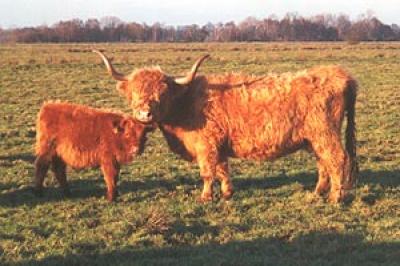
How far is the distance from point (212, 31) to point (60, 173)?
123 metres

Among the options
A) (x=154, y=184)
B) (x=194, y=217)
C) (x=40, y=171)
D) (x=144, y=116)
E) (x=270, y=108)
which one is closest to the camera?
(x=194, y=217)

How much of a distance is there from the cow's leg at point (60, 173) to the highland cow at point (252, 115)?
1.40 meters

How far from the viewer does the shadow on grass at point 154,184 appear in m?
8.83

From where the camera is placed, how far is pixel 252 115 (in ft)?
A: 28.0

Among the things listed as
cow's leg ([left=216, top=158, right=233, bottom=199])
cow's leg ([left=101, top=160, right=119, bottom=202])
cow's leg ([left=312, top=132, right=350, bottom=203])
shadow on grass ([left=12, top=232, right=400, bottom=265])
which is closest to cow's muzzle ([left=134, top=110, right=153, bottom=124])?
cow's leg ([left=101, top=160, right=119, bottom=202])

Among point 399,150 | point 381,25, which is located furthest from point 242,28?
point 399,150

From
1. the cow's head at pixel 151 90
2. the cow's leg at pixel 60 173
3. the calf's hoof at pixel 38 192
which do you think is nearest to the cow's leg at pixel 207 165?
the cow's head at pixel 151 90

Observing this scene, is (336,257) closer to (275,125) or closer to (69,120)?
(275,125)

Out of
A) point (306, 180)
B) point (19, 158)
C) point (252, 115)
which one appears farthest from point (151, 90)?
point (19, 158)

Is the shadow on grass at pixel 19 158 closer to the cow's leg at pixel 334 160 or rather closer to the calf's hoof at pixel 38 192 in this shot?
the calf's hoof at pixel 38 192

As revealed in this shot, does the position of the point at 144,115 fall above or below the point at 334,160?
above

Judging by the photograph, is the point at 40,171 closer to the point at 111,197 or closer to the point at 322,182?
the point at 111,197

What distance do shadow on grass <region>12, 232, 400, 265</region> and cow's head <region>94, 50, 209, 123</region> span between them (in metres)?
2.05

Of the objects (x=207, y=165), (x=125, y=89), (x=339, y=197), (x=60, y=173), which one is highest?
(x=125, y=89)
